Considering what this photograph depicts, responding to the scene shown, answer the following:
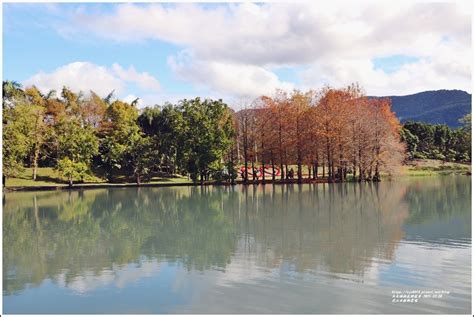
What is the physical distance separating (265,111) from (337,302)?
3349 cm

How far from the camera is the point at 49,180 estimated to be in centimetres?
3897

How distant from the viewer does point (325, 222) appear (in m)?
15.5

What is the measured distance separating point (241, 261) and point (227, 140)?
29.0 meters

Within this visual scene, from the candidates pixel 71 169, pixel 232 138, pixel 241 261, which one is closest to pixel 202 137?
pixel 232 138

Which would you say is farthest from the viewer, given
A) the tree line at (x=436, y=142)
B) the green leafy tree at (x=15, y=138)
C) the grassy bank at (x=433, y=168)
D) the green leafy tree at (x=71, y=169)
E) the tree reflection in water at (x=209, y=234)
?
the tree line at (x=436, y=142)

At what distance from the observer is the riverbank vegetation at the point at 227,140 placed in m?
38.4

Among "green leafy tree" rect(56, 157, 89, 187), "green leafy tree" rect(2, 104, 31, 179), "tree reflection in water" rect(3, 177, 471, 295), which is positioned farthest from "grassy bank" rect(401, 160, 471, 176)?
"green leafy tree" rect(2, 104, 31, 179)

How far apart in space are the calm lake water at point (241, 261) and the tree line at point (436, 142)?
48.6 m

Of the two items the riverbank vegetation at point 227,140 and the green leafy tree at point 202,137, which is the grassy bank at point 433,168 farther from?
the green leafy tree at point 202,137

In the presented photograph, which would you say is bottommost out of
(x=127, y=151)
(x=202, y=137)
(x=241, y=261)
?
(x=241, y=261)

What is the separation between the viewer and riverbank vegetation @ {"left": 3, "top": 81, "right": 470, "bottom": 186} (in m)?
38.4

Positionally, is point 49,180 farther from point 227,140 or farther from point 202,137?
point 227,140

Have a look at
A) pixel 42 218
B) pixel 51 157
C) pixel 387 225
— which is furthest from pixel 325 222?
pixel 51 157

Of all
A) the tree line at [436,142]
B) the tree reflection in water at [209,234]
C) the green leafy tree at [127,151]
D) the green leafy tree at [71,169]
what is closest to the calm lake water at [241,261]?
the tree reflection in water at [209,234]
